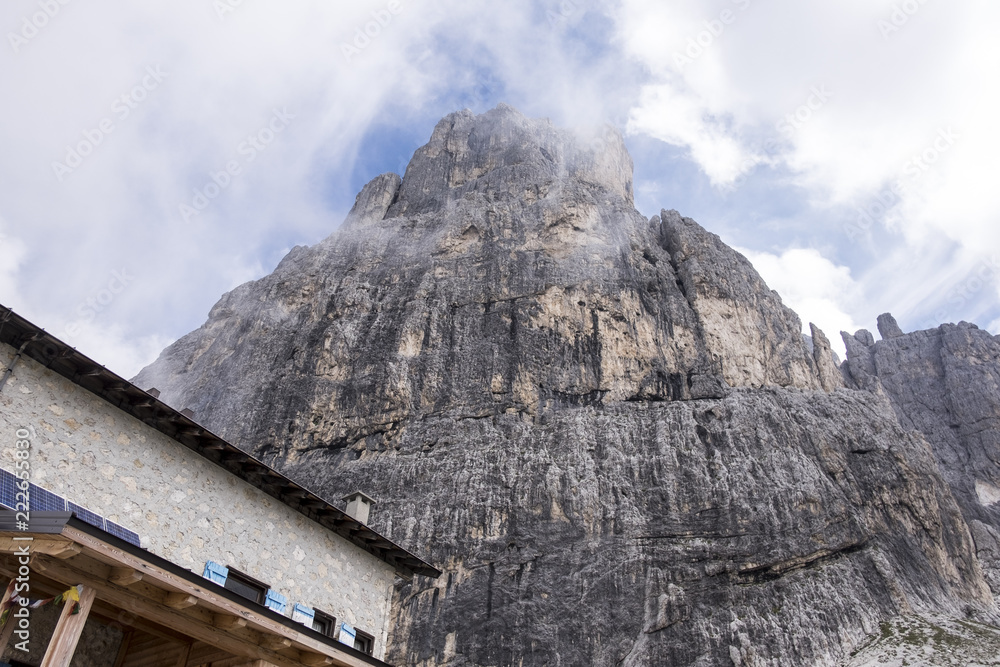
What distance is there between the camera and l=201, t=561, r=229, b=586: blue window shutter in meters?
13.6

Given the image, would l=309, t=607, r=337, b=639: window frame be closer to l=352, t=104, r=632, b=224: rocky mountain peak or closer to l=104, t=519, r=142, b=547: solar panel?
l=104, t=519, r=142, b=547: solar panel

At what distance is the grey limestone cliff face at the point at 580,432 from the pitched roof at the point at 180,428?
22.7m

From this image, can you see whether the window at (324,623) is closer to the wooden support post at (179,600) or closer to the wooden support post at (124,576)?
the wooden support post at (179,600)

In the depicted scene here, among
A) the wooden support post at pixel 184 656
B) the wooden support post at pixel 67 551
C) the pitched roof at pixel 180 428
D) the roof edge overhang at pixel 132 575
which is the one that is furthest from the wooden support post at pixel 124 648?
the wooden support post at pixel 67 551

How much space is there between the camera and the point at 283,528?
51.4ft

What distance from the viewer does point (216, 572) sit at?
1380 cm

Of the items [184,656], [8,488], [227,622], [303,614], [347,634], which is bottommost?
[184,656]

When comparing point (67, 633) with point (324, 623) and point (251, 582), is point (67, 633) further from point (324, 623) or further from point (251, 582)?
point (324, 623)

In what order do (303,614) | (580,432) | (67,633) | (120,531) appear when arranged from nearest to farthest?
(67,633)
(120,531)
(303,614)
(580,432)

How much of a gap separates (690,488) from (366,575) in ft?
99.4

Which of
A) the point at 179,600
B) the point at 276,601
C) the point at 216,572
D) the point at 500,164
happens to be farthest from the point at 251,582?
the point at 500,164

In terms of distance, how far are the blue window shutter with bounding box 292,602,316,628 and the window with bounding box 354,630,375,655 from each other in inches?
58.4

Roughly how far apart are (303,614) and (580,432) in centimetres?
3397

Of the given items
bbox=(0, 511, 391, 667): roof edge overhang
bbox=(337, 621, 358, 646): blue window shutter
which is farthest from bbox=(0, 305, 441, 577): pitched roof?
bbox=(0, 511, 391, 667): roof edge overhang
